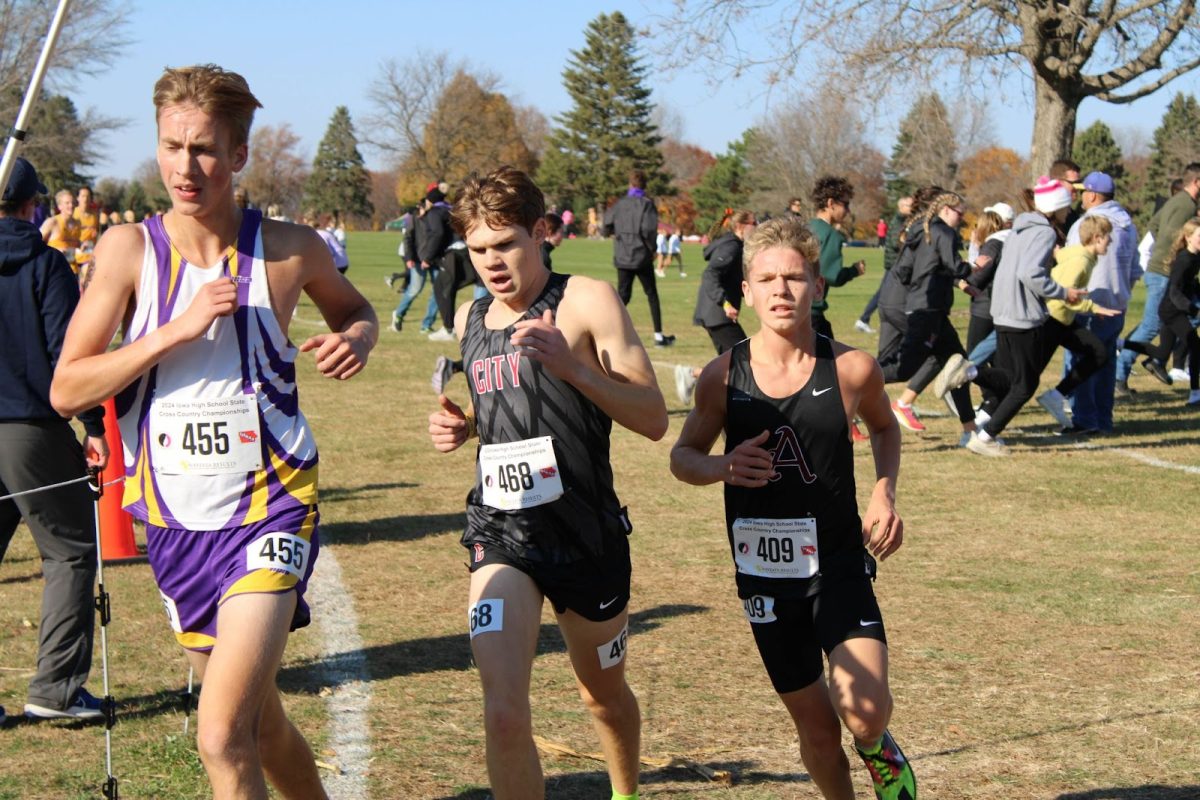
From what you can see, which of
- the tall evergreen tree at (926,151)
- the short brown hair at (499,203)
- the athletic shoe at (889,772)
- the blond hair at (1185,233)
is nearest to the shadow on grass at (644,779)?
the athletic shoe at (889,772)

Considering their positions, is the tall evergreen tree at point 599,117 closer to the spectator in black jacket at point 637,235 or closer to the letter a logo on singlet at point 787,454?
the spectator in black jacket at point 637,235

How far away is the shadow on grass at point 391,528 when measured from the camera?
8.83m

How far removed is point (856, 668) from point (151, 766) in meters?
2.63

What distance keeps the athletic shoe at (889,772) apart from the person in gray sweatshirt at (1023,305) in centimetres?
794

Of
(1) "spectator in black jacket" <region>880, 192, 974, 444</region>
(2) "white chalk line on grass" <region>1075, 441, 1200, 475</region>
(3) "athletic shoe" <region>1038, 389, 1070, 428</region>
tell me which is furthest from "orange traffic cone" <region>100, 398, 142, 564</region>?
(3) "athletic shoe" <region>1038, 389, 1070, 428</region>

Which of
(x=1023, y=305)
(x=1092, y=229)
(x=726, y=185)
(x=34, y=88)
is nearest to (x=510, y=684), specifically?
(x=34, y=88)

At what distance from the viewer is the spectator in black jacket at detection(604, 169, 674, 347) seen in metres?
19.9

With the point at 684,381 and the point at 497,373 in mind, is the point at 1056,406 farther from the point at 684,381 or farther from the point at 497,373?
the point at 497,373

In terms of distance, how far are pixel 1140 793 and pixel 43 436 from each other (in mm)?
4467

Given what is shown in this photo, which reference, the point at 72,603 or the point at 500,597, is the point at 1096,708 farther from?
the point at 72,603

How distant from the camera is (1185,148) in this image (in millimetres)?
77500

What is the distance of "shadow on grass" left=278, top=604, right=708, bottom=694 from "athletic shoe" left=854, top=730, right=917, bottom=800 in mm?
2094

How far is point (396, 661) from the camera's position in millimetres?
6281

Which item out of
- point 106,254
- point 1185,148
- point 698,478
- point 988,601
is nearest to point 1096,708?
point 988,601
